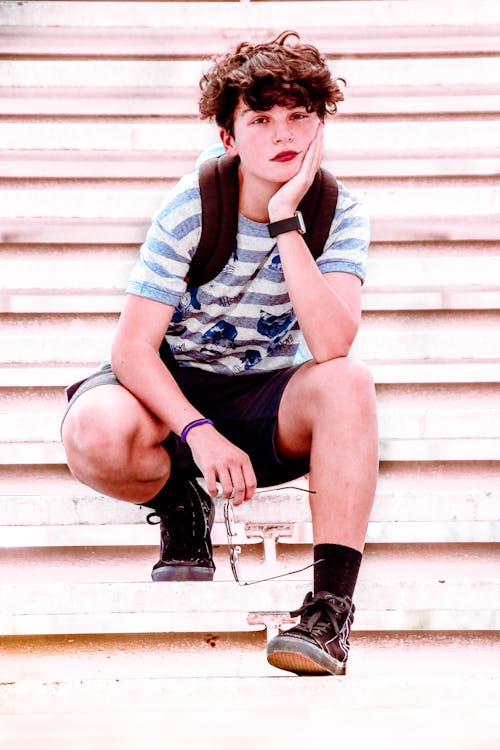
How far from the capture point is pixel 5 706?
1444 millimetres

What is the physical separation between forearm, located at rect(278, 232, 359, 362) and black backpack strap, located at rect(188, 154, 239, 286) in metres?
0.13

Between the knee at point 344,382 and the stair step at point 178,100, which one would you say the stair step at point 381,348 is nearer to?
the stair step at point 178,100

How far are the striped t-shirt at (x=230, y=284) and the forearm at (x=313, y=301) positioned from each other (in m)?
0.12

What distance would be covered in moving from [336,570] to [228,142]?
957mm

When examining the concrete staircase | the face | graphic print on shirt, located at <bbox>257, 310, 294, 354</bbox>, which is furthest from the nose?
the concrete staircase

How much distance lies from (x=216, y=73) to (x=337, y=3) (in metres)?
1.26

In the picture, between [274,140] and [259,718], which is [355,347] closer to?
[274,140]

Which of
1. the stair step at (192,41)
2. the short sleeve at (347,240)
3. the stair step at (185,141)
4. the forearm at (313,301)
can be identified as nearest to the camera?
the forearm at (313,301)

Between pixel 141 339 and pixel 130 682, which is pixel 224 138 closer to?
pixel 141 339

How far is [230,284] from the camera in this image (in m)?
2.13

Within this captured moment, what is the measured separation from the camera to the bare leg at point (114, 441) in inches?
79.5

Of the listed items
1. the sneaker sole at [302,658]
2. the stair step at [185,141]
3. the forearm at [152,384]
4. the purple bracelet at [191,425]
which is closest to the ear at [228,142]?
the forearm at [152,384]

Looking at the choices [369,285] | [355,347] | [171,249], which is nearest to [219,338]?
[171,249]

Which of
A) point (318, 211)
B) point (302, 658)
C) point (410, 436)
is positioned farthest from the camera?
point (410, 436)
